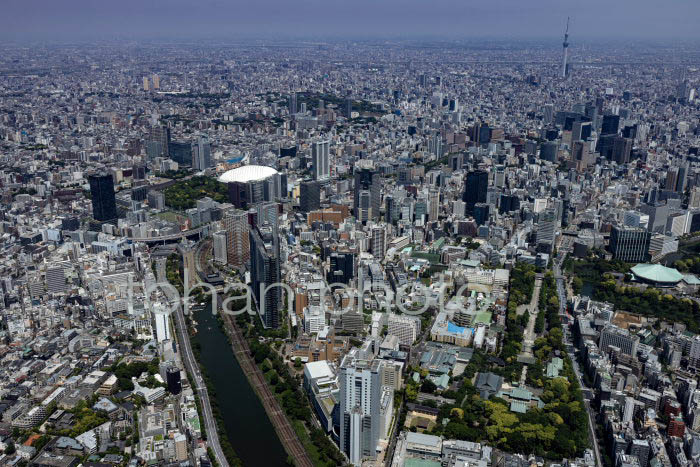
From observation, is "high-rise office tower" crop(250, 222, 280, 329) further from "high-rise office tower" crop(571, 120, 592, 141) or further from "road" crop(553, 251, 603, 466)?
"high-rise office tower" crop(571, 120, 592, 141)

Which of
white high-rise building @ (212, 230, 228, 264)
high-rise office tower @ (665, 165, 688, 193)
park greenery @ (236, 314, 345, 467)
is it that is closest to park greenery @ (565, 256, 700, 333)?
high-rise office tower @ (665, 165, 688, 193)

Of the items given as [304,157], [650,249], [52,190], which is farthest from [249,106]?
[650,249]

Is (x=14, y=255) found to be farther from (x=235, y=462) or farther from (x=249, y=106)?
(x=249, y=106)

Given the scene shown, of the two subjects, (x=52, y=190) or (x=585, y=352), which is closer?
(x=585, y=352)

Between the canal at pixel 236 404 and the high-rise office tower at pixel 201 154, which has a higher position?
the high-rise office tower at pixel 201 154

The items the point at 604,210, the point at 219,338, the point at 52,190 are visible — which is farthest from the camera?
the point at 52,190

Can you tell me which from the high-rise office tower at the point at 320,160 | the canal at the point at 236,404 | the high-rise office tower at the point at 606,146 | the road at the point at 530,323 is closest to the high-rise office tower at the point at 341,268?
the canal at the point at 236,404

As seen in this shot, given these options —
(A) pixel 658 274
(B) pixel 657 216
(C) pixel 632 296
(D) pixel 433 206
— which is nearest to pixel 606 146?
(B) pixel 657 216

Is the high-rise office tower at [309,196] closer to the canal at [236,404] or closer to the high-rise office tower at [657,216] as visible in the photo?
the canal at [236,404]
